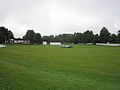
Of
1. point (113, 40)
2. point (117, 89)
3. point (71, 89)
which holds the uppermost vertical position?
point (113, 40)

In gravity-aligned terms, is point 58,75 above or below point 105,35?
below

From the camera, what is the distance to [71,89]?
476cm

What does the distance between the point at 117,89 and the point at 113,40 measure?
70975mm

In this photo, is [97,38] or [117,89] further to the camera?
[97,38]

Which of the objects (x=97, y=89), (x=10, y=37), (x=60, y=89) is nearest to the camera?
(x=60, y=89)

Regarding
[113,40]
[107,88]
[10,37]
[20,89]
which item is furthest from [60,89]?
[10,37]

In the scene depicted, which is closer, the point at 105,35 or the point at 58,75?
the point at 58,75

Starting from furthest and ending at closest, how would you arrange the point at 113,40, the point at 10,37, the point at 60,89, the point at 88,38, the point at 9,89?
the point at 10,37
the point at 88,38
the point at 113,40
the point at 60,89
the point at 9,89

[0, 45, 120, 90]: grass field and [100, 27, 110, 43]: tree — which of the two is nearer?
[0, 45, 120, 90]: grass field

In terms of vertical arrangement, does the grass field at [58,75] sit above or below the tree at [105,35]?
below

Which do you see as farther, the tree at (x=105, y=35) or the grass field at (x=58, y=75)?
the tree at (x=105, y=35)

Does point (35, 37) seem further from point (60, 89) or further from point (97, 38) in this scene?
point (60, 89)

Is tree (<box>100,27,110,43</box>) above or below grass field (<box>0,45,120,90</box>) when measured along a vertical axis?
above

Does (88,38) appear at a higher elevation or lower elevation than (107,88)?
higher
